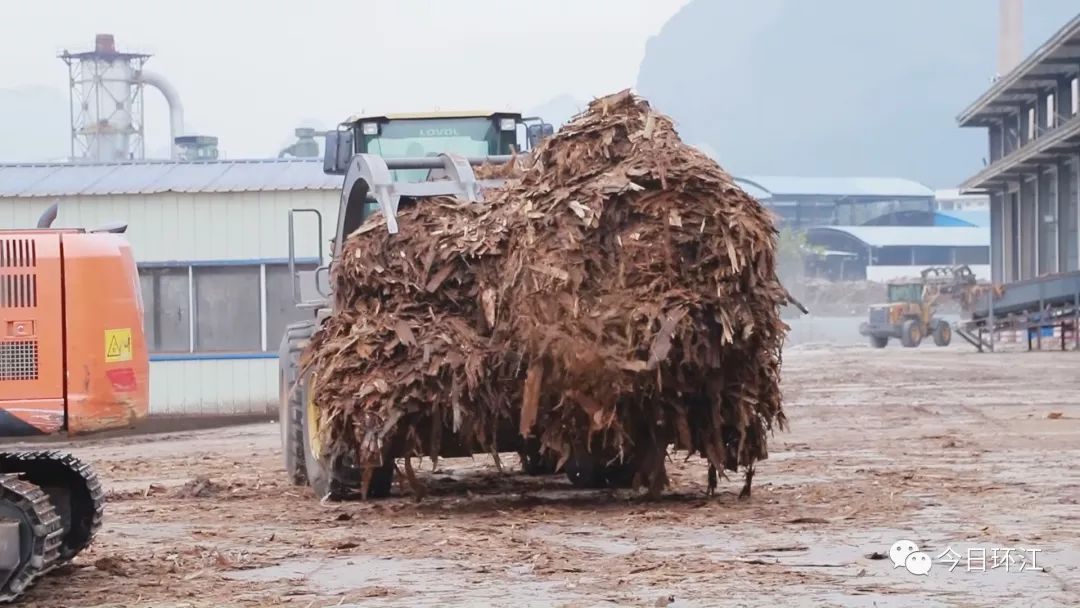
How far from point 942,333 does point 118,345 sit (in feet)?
186

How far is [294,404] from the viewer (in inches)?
571

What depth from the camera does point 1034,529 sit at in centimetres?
1041

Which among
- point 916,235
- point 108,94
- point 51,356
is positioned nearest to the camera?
point 51,356

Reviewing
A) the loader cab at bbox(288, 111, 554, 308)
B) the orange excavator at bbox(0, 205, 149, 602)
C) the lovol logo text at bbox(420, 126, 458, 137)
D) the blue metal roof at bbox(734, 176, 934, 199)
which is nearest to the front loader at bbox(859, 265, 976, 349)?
the loader cab at bbox(288, 111, 554, 308)

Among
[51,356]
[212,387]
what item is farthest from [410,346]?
[212,387]

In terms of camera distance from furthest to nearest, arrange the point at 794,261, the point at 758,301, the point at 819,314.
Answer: the point at 794,261
the point at 819,314
the point at 758,301

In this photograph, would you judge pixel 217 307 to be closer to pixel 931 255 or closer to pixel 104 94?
pixel 104 94

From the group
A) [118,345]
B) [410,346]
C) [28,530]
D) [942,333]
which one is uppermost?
[118,345]

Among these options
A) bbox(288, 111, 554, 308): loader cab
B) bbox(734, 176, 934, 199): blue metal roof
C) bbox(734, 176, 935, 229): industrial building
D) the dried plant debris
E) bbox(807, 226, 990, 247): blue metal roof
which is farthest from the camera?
bbox(734, 176, 934, 199): blue metal roof

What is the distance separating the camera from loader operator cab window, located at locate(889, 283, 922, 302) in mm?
63188

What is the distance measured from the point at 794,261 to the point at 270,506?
98.4 meters

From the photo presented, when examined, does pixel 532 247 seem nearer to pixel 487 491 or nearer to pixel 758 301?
pixel 758 301

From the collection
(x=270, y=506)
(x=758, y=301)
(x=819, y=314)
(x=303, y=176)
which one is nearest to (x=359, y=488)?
(x=270, y=506)

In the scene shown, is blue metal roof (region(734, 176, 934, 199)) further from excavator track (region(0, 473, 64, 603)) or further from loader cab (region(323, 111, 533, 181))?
excavator track (region(0, 473, 64, 603))
